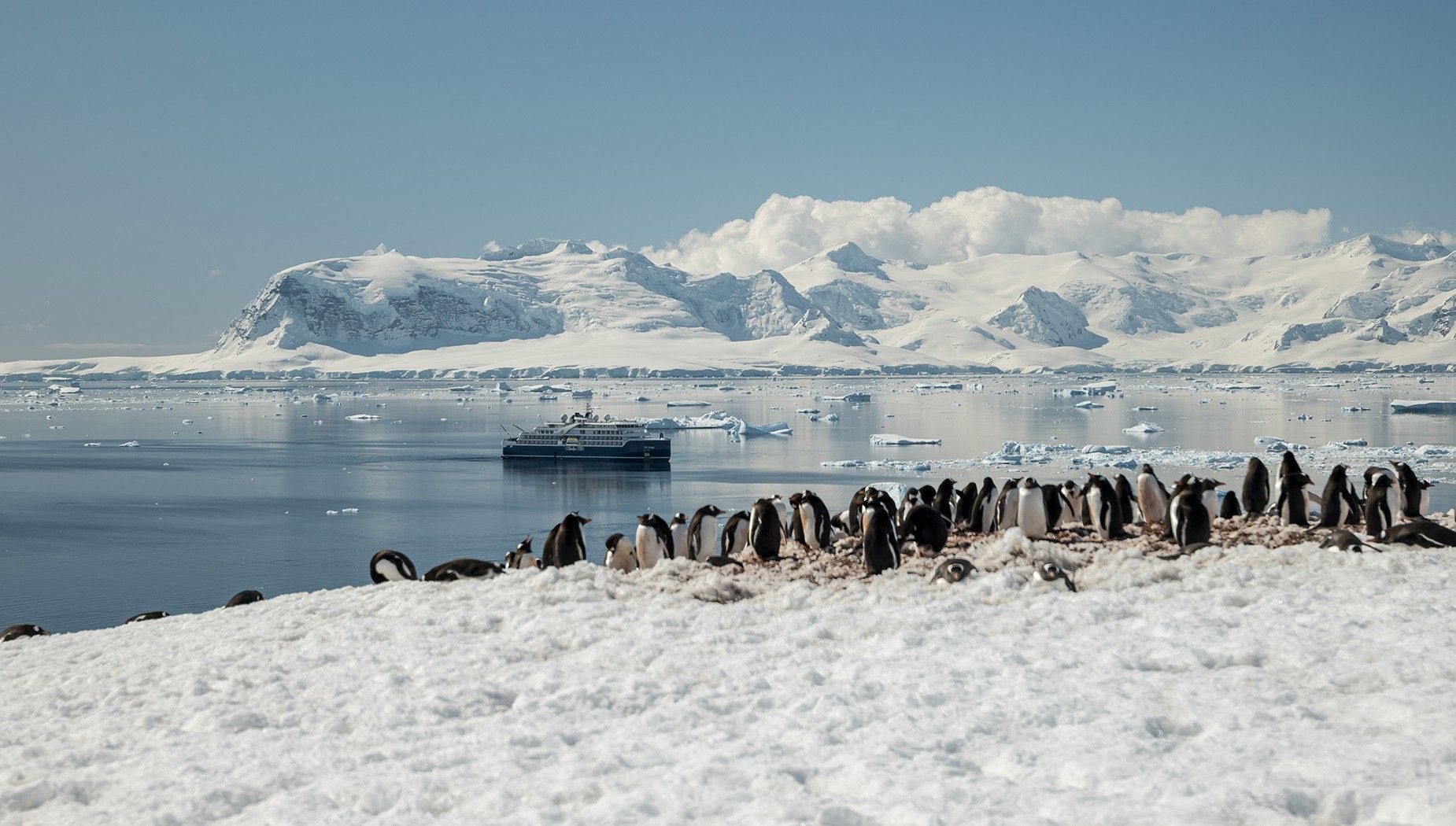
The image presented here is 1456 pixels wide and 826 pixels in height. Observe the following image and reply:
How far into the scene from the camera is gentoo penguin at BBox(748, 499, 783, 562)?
425 inches

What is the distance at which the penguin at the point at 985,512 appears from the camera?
12.8m

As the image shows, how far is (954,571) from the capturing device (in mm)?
8492

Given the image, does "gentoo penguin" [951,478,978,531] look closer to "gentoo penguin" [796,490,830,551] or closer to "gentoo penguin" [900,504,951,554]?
"gentoo penguin" [796,490,830,551]

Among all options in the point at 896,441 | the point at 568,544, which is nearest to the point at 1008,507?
the point at 568,544

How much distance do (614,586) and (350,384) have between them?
A: 535ft

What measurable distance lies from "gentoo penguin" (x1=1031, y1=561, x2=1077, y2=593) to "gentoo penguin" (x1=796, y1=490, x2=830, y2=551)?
3012mm

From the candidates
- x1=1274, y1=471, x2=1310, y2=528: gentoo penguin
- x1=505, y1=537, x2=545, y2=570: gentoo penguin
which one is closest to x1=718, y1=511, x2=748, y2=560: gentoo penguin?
x1=505, y1=537, x2=545, y2=570: gentoo penguin

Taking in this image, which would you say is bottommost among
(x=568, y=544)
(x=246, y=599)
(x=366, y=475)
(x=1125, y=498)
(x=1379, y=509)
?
(x=366, y=475)

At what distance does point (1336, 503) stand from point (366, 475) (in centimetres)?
3878

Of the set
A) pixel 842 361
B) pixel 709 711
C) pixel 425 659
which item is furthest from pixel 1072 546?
pixel 842 361

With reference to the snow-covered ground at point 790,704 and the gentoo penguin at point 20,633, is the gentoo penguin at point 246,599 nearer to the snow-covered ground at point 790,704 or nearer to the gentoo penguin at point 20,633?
the gentoo penguin at point 20,633

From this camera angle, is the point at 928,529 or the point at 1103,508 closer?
the point at 928,529

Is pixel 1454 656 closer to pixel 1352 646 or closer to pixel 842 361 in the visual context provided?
pixel 1352 646

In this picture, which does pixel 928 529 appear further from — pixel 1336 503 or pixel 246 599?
pixel 246 599
